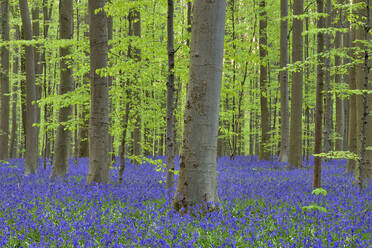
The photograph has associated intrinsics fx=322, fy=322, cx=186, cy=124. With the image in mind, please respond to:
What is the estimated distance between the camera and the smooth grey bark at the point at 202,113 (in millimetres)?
5168

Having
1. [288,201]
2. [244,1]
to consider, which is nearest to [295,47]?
[244,1]

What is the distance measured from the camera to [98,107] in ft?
28.5

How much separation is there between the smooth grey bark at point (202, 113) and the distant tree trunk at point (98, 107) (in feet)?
13.1

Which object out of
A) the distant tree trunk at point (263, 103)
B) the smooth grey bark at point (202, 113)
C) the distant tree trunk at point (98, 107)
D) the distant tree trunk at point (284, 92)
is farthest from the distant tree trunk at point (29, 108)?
the distant tree trunk at point (263, 103)

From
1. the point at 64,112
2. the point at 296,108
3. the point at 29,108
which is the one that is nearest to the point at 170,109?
the point at 64,112

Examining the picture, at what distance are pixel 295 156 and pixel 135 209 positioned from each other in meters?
10.6

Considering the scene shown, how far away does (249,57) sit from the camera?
9844 millimetres

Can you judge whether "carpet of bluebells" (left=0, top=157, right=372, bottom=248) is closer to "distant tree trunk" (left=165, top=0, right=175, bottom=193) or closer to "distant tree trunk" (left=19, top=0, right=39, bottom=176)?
"distant tree trunk" (left=165, top=0, right=175, bottom=193)

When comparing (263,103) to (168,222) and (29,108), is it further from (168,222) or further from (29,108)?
(168,222)

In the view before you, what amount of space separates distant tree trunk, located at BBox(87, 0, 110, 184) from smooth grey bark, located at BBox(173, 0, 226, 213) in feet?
13.1

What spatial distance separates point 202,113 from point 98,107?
4372mm

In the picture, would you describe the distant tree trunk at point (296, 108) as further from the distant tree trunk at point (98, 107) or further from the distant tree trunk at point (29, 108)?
the distant tree trunk at point (29, 108)

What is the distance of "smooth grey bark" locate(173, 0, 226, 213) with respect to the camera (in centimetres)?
517

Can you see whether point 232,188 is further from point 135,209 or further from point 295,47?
point 295,47
